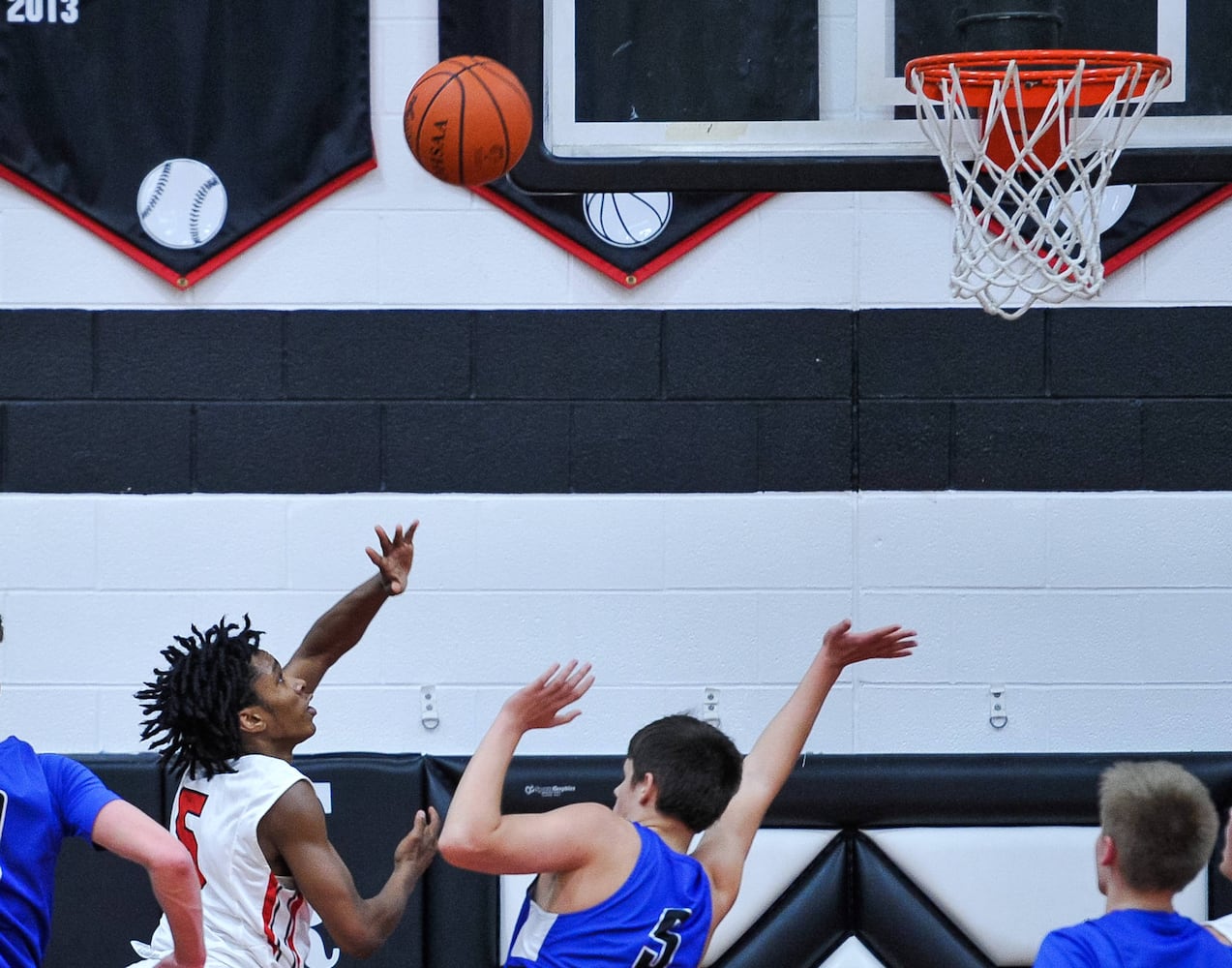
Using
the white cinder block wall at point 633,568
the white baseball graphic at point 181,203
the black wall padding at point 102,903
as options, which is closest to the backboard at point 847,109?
the white cinder block wall at point 633,568

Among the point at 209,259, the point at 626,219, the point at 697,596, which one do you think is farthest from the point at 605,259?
the point at 209,259

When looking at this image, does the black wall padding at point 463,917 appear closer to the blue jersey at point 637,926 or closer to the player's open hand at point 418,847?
the player's open hand at point 418,847

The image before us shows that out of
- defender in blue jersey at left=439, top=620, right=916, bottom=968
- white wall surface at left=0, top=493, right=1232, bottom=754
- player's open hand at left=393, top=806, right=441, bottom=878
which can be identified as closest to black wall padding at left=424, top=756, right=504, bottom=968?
white wall surface at left=0, top=493, right=1232, bottom=754

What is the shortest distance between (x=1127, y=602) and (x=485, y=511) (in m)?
2.04

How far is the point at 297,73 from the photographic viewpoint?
16.3ft

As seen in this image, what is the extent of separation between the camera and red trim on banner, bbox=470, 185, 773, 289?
498 cm

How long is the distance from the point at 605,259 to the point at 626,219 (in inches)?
5.6

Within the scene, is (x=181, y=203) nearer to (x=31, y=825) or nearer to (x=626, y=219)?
(x=626, y=219)

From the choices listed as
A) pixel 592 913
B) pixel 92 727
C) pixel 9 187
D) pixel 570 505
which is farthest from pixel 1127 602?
pixel 9 187

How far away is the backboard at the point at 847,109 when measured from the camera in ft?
12.9

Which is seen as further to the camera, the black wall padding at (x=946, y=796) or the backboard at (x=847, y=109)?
the black wall padding at (x=946, y=796)

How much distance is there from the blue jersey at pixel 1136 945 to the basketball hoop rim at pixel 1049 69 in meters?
1.99

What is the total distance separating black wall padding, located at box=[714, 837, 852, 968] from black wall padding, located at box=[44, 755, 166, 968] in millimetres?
1721

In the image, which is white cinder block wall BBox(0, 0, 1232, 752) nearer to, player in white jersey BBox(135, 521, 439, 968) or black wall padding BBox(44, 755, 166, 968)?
black wall padding BBox(44, 755, 166, 968)
